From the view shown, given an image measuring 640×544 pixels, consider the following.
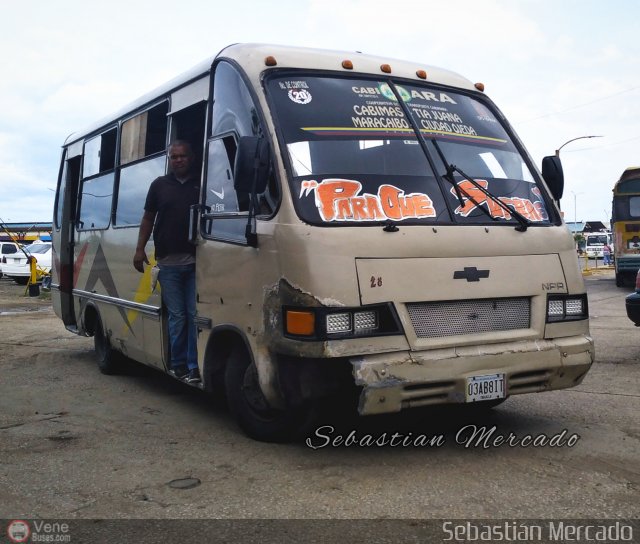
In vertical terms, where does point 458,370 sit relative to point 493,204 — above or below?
below

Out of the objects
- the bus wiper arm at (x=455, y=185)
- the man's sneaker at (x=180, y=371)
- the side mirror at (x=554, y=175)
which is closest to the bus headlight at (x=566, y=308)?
the bus wiper arm at (x=455, y=185)

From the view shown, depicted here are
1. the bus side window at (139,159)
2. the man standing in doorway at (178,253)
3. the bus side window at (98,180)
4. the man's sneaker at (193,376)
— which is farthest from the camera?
the bus side window at (98,180)

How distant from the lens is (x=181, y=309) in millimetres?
6246

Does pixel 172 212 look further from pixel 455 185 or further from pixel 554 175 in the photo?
pixel 554 175

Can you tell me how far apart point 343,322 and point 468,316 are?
2.95ft

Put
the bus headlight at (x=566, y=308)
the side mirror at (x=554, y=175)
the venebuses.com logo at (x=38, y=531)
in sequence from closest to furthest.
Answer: the venebuses.com logo at (x=38, y=531) < the bus headlight at (x=566, y=308) < the side mirror at (x=554, y=175)

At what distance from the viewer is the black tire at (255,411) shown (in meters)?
5.15

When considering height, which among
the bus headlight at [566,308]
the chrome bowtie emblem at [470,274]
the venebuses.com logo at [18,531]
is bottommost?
the venebuses.com logo at [18,531]

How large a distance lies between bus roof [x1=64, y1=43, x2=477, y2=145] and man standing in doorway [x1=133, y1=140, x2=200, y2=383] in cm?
81

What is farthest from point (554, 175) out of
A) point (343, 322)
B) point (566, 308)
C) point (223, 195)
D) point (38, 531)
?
point (38, 531)

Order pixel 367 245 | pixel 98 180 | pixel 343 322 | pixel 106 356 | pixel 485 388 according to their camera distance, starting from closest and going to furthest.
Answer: pixel 343 322 → pixel 367 245 → pixel 485 388 → pixel 106 356 → pixel 98 180

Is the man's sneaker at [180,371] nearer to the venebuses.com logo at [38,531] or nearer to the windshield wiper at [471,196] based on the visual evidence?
the venebuses.com logo at [38,531]

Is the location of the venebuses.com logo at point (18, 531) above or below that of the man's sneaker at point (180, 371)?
below

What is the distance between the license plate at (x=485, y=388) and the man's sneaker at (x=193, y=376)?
2.19 m
